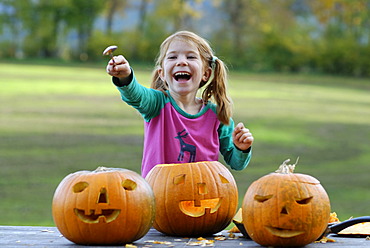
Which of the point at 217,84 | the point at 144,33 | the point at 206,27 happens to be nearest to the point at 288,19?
the point at 206,27

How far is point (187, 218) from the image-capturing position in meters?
3.77

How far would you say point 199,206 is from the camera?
3832mm

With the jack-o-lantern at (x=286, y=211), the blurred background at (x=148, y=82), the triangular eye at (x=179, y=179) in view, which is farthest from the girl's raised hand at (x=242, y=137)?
the blurred background at (x=148, y=82)

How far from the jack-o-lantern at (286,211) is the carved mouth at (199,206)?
0.35 metres

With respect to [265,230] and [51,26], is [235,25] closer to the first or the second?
[51,26]

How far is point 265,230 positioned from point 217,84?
141 cm

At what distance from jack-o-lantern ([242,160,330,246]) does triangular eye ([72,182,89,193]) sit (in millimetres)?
797

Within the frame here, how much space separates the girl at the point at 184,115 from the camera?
4.26 m

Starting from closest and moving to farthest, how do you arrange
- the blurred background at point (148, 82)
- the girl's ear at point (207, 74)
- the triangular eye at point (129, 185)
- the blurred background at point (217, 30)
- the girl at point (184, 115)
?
the triangular eye at point (129, 185), the girl at point (184, 115), the girl's ear at point (207, 74), the blurred background at point (148, 82), the blurred background at point (217, 30)

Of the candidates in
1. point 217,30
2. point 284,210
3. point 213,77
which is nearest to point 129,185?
point 284,210

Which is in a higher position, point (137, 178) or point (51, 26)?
point (51, 26)

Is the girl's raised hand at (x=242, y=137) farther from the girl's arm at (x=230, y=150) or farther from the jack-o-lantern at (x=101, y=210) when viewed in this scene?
the jack-o-lantern at (x=101, y=210)

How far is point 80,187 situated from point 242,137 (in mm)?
1102

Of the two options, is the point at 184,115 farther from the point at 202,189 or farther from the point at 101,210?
the point at 101,210
